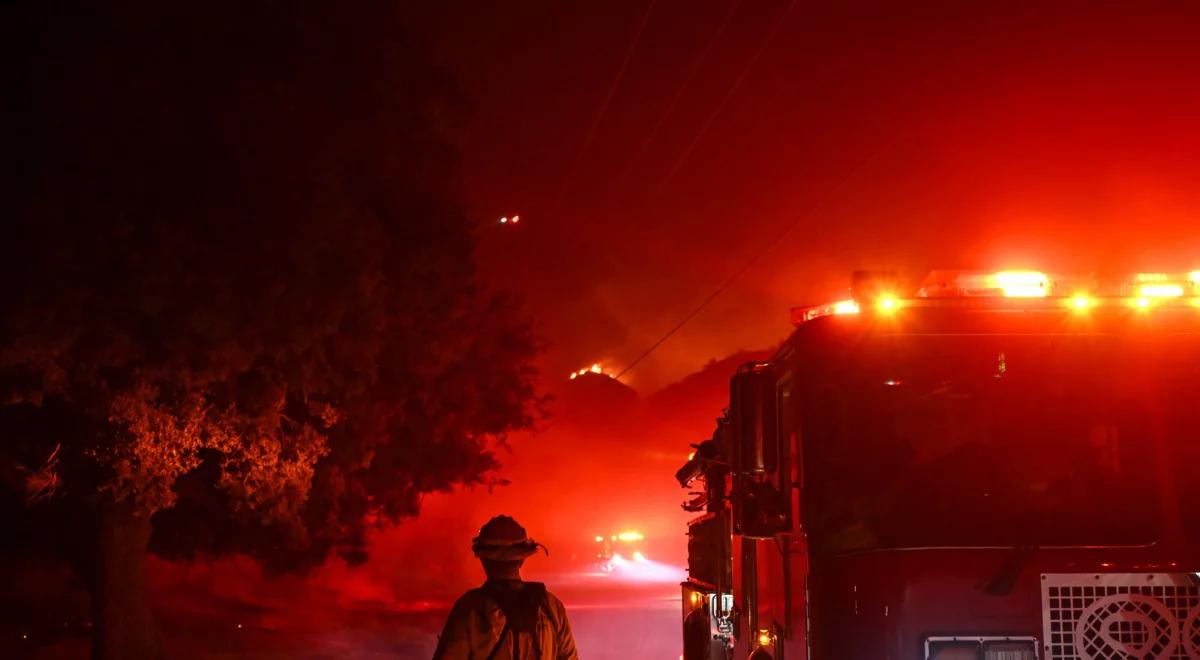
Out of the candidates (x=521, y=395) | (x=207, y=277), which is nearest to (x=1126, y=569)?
(x=207, y=277)

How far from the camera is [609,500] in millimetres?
67812

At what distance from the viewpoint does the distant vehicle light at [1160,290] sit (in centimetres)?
481

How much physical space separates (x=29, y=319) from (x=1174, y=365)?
12307 millimetres

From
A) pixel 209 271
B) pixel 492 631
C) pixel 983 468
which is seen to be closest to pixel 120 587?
pixel 209 271

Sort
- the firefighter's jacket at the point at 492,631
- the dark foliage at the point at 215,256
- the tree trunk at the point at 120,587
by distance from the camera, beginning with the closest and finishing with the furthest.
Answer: the firefighter's jacket at the point at 492,631 → the dark foliage at the point at 215,256 → the tree trunk at the point at 120,587

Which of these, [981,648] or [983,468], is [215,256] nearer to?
[983,468]

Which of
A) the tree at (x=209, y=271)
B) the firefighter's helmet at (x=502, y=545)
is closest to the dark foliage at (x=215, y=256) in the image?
the tree at (x=209, y=271)

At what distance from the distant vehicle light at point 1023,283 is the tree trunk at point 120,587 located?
46.3 feet

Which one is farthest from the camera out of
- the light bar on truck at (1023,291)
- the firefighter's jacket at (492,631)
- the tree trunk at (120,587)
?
the tree trunk at (120,587)

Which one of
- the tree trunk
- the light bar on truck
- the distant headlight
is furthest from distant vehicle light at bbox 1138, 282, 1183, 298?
the tree trunk

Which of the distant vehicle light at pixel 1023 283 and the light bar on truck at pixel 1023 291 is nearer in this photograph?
the light bar on truck at pixel 1023 291

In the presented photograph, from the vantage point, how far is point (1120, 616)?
13.4 ft

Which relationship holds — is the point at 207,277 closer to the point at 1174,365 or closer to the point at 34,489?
the point at 34,489

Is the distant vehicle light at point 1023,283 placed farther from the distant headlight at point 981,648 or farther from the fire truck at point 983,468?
the distant headlight at point 981,648
